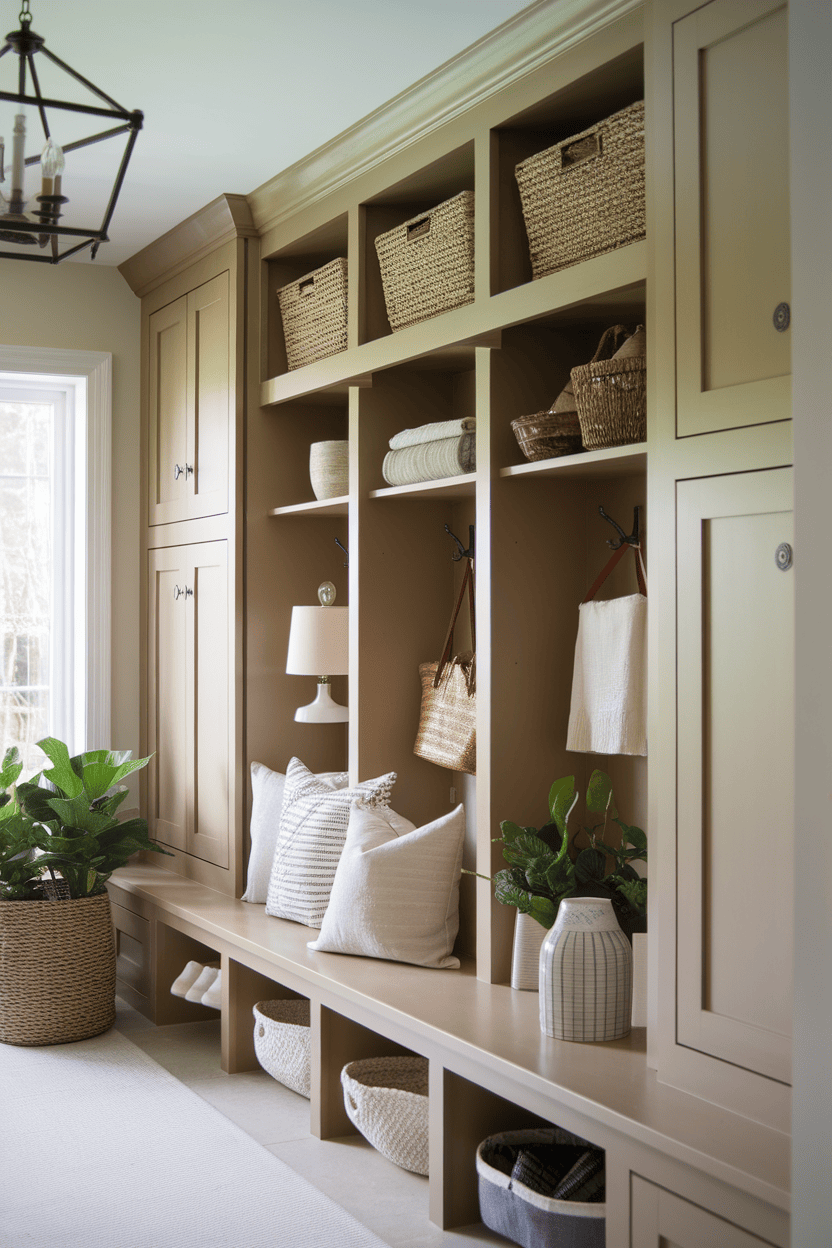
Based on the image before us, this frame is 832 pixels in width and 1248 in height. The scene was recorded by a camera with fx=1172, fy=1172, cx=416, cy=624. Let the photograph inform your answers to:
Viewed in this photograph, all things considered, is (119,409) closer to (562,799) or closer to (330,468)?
(330,468)

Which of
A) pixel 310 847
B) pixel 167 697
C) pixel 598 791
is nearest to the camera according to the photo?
pixel 598 791

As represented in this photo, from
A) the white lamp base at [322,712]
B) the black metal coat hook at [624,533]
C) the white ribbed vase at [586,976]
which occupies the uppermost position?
the black metal coat hook at [624,533]

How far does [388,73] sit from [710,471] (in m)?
1.42

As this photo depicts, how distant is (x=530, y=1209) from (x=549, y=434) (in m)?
1.59

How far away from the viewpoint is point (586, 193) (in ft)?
7.98

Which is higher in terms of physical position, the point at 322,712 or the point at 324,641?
the point at 324,641

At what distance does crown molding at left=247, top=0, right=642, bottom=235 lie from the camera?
239 cm

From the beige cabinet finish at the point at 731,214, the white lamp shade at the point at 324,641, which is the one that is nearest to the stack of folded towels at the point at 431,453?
the white lamp shade at the point at 324,641

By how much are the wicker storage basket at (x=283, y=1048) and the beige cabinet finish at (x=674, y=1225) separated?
4.01 feet

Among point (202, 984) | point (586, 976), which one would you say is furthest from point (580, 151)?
point (202, 984)

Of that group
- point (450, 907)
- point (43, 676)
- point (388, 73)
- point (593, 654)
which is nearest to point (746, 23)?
point (388, 73)

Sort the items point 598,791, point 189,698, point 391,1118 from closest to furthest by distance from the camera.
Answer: point 598,791, point 391,1118, point 189,698

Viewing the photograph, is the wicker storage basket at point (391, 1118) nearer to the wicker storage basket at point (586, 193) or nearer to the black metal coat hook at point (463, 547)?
the black metal coat hook at point (463, 547)

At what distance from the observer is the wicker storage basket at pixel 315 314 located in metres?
3.35
